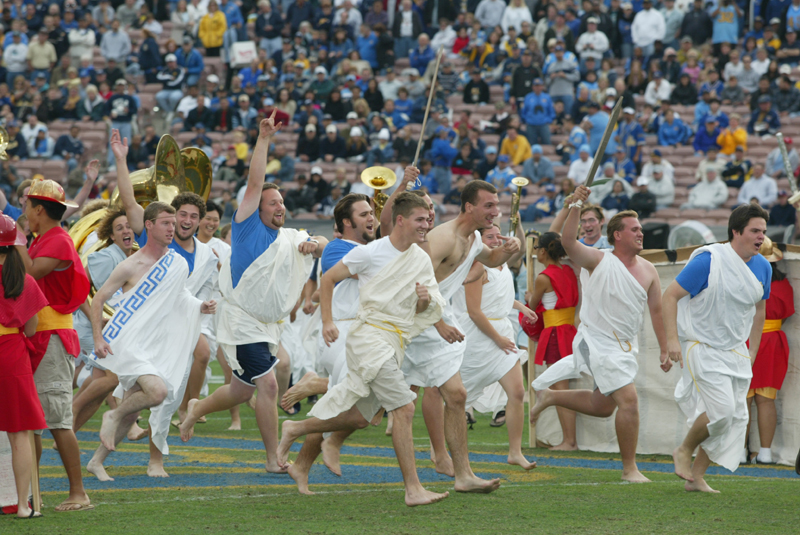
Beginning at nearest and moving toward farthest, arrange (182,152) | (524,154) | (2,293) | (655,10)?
(2,293)
(182,152)
(524,154)
(655,10)

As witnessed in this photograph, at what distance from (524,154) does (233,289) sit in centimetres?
1459

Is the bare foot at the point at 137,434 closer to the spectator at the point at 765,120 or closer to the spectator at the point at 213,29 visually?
the spectator at the point at 765,120

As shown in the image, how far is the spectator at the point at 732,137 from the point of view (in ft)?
68.3

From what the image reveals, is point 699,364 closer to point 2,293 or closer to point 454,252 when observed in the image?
point 454,252

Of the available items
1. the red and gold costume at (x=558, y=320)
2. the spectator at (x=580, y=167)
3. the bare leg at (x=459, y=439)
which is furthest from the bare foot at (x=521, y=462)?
the spectator at (x=580, y=167)

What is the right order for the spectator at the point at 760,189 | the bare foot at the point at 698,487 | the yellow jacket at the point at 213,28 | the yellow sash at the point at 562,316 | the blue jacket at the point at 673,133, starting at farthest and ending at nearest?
the yellow jacket at the point at 213,28, the blue jacket at the point at 673,133, the spectator at the point at 760,189, the yellow sash at the point at 562,316, the bare foot at the point at 698,487

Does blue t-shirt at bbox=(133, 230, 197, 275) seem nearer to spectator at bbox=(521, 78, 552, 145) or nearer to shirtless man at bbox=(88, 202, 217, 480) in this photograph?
shirtless man at bbox=(88, 202, 217, 480)

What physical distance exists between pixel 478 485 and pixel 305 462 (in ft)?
3.74

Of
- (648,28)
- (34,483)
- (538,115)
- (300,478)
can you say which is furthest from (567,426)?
(648,28)

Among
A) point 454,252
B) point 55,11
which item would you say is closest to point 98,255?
point 454,252

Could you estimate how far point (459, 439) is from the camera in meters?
6.85

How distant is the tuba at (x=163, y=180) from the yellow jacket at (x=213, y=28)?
687 inches

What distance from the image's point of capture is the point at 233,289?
8102 millimetres

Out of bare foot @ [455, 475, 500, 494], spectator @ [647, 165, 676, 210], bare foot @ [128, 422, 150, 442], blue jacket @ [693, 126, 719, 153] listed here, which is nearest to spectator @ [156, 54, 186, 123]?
spectator @ [647, 165, 676, 210]
